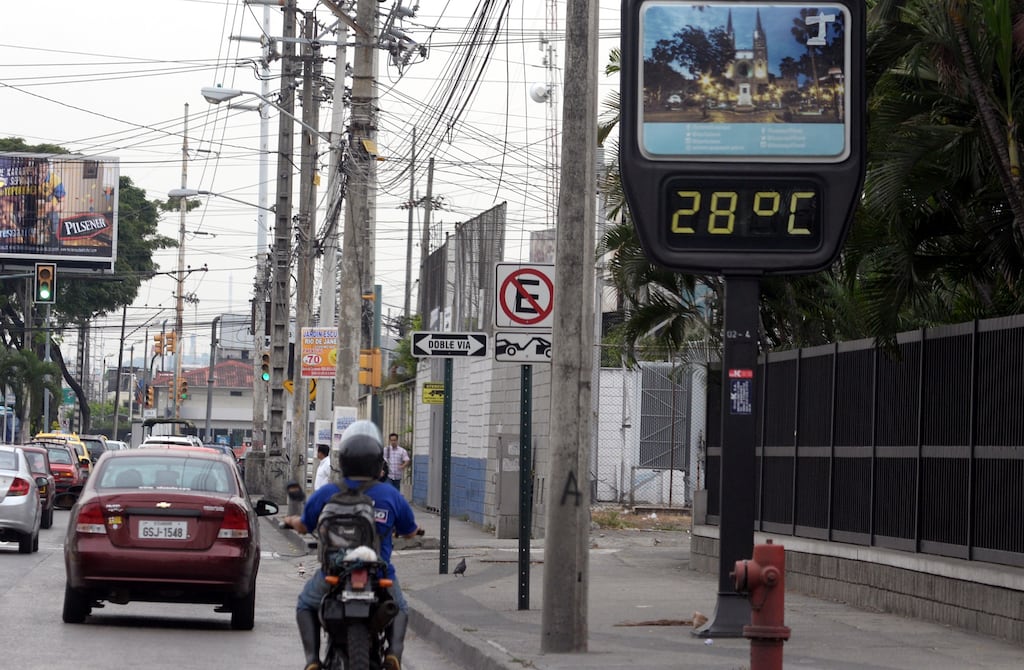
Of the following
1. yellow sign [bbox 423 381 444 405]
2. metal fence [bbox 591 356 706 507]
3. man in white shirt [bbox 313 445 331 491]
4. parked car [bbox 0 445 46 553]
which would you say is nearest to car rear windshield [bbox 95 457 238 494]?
parked car [bbox 0 445 46 553]

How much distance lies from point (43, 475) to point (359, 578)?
22.7m

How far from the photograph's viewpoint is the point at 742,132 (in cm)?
1212

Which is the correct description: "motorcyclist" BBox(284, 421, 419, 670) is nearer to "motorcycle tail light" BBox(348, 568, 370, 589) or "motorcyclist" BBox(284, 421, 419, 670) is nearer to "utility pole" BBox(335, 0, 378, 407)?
"motorcycle tail light" BBox(348, 568, 370, 589)

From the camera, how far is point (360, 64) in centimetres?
2683

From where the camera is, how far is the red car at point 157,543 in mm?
13516

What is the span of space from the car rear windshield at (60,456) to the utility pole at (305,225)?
5.42 metres

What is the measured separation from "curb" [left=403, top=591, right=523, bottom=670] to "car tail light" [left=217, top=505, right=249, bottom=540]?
6.06ft

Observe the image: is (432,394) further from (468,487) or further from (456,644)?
(456,644)

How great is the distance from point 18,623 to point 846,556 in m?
8.12

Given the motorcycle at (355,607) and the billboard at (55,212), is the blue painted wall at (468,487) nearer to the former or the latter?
the motorcycle at (355,607)

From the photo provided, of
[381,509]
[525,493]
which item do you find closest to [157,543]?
[525,493]

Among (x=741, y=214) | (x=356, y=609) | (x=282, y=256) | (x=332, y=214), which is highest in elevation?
(x=332, y=214)

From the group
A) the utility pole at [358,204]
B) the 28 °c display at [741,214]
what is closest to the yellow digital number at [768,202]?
the 28 °c display at [741,214]

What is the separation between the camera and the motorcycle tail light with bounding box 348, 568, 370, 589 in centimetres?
800
